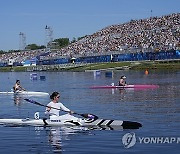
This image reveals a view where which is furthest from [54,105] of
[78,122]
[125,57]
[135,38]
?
[135,38]

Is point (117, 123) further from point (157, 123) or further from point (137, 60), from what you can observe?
point (137, 60)

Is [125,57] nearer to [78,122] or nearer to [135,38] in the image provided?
[135,38]

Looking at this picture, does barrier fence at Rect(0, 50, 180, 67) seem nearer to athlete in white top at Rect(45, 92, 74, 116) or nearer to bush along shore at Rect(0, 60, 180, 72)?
bush along shore at Rect(0, 60, 180, 72)

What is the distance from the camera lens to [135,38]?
119 m

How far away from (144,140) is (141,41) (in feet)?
323

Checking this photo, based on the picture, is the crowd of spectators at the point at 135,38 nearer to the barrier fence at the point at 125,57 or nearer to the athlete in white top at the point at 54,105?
the barrier fence at the point at 125,57

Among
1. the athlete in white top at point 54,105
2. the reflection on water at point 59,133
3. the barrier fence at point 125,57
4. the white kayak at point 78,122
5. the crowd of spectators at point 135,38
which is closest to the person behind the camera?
the reflection on water at point 59,133

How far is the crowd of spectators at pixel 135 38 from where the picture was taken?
108812mm

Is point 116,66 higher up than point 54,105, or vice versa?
point 116,66

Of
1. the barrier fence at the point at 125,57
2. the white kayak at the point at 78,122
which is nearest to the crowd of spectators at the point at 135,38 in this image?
the barrier fence at the point at 125,57

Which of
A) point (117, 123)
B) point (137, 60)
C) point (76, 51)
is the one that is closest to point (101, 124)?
point (117, 123)

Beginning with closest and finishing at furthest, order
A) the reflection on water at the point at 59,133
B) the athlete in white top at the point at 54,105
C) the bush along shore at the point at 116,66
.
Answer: the reflection on water at the point at 59,133 < the athlete in white top at the point at 54,105 < the bush along shore at the point at 116,66

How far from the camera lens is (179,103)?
106 ft

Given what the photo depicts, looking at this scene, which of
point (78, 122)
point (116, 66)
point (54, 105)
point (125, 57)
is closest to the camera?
point (78, 122)
